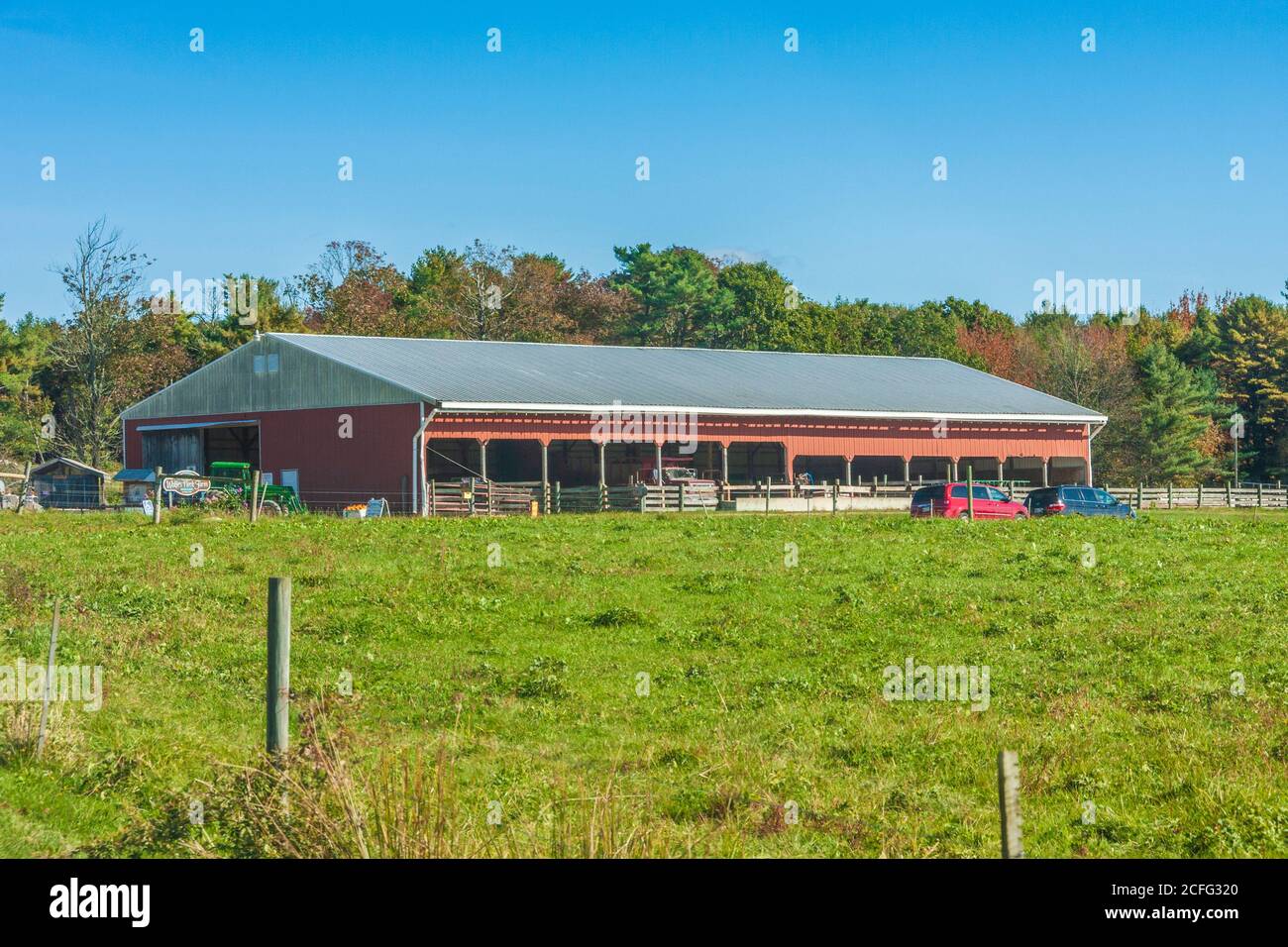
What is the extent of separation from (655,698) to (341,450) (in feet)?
109

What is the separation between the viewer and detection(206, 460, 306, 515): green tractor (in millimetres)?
39844

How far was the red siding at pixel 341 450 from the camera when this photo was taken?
4438 centimetres

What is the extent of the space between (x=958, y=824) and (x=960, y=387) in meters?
52.3

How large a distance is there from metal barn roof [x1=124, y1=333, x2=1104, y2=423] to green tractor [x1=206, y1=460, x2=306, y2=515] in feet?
13.0

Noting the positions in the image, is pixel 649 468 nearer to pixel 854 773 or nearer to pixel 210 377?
pixel 210 377

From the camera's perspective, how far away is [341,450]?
4697cm

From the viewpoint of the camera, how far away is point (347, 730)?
9484 mm

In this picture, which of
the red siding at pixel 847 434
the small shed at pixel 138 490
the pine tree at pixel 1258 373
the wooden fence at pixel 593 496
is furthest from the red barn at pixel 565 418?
the pine tree at pixel 1258 373

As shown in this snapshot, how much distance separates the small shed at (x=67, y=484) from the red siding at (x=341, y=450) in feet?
17.7

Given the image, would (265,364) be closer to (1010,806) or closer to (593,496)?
(593,496)

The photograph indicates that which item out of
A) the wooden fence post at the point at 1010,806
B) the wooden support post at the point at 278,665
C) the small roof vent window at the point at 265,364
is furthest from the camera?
the small roof vent window at the point at 265,364

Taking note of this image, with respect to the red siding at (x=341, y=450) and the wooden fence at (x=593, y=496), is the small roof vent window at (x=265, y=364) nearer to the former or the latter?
the red siding at (x=341, y=450)

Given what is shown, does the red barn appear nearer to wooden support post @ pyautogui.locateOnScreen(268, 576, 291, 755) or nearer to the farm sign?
the farm sign
